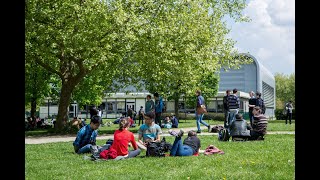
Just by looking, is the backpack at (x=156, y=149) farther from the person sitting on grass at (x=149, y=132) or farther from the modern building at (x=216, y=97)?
the modern building at (x=216, y=97)

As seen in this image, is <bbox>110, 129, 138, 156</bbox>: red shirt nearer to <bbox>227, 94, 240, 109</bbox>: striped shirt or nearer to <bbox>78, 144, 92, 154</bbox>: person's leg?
<bbox>78, 144, 92, 154</bbox>: person's leg

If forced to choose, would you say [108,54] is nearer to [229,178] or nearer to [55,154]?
[55,154]

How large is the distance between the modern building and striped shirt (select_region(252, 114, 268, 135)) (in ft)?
141

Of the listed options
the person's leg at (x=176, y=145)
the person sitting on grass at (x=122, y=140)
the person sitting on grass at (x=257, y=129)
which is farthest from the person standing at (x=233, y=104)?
the person sitting on grass at (x=122, y=140)

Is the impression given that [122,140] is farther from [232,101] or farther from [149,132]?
[232,101]

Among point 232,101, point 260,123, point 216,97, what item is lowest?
point 260,123

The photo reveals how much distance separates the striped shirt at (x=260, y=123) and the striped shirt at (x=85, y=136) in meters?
5.25

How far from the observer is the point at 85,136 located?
1199 centimetres

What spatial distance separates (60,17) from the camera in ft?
70.0

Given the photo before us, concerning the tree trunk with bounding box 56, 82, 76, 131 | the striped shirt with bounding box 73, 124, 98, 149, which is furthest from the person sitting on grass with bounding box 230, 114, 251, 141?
the tree trunk with bounding box 56, 82, 76, 131

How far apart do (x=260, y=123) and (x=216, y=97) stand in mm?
49108

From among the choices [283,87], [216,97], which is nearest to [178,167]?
[216,97]
